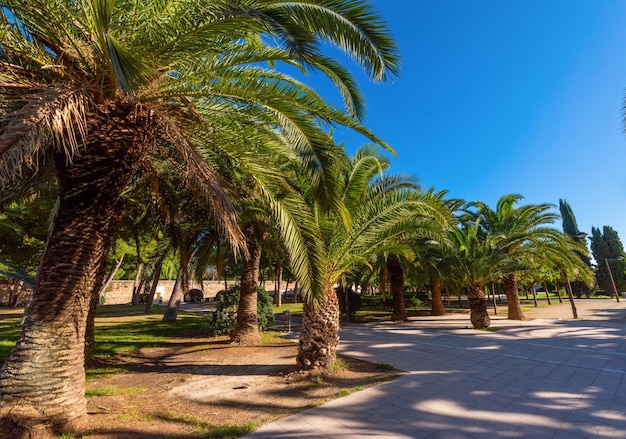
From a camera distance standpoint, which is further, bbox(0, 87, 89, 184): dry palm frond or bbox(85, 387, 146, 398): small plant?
bbox(85, 387, 146, 398): small plant

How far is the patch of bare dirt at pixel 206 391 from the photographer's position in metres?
4.18

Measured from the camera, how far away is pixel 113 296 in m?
34.8

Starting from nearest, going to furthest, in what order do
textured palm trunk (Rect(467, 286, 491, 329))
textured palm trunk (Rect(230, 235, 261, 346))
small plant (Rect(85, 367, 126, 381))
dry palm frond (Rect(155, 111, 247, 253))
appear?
dry palm frond (Rect(155, 111, 247, 253)) < small plant (Rect(85, 367, 126, 381)) < textured palm trunk (Rect(230, 235, 261, 346)) < textured palm trunk (Rect(467, 286, 491, 329))

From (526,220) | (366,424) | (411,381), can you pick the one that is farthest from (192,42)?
(526,220)

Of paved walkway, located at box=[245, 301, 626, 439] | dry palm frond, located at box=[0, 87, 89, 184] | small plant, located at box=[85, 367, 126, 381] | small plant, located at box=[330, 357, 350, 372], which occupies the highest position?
dry palm frond, located at box=[0, 87, 89, 184]

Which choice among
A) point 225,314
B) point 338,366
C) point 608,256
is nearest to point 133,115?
point 338,366

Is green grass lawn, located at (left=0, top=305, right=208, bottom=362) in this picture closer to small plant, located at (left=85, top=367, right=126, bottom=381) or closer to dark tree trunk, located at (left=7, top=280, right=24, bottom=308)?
small plant, located at (left=85, top=367, right=126, bottom=381)

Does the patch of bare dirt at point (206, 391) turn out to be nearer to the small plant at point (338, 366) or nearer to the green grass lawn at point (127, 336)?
the small plant at point (338, 366)

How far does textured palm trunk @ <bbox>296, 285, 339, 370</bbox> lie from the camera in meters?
6.39

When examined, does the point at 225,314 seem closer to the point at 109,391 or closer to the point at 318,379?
the point at 109,391

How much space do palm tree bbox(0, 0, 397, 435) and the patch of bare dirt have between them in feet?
2.63

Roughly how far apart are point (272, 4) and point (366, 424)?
17.3 ft

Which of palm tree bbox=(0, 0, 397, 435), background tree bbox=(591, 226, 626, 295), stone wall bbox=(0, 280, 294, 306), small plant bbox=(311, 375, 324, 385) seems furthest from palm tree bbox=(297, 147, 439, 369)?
background tree bbox=(591, 226, 626, 295)

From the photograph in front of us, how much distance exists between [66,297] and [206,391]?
9.22ft
